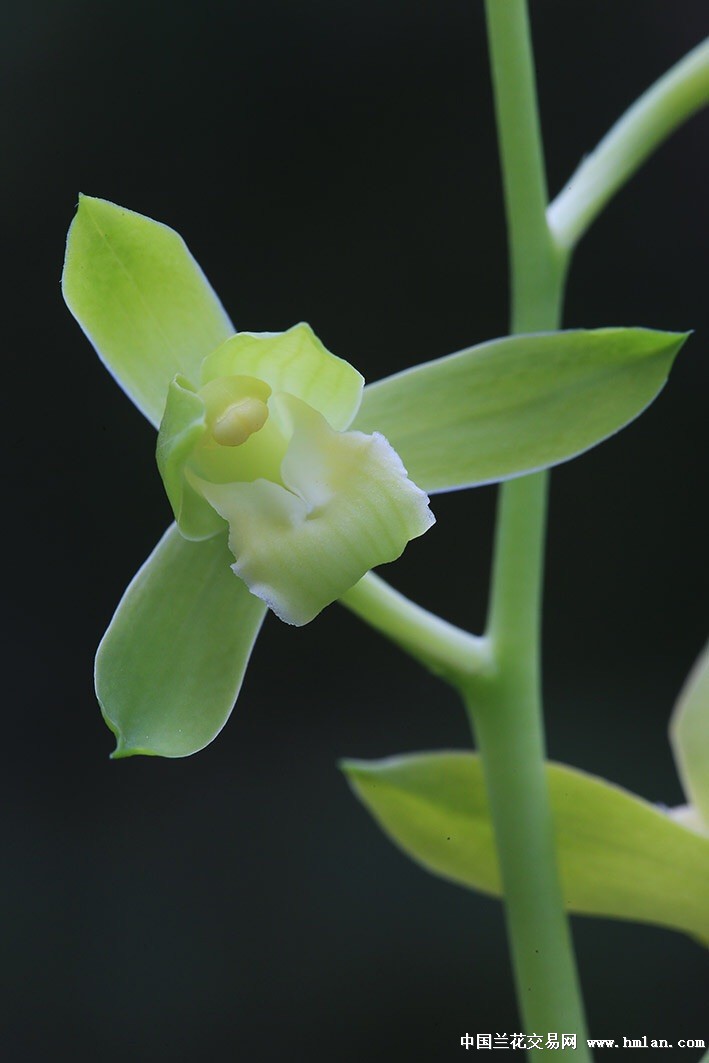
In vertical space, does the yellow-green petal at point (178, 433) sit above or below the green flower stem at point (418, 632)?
above

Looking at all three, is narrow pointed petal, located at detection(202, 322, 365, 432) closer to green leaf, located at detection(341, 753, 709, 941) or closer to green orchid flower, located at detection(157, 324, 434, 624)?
green orchid flower, located at detection(157, 324, 434, 624)

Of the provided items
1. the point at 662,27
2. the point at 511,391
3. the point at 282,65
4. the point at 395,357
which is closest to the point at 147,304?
the point at 511,391

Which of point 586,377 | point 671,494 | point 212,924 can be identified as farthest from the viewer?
point 671,494

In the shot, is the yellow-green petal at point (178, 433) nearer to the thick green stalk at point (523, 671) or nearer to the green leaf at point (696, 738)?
the thick green stalk at point (523, 671)

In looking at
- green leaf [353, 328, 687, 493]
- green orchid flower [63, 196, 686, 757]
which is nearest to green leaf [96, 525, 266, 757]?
green orchid flower [63, 196, 686, 757]

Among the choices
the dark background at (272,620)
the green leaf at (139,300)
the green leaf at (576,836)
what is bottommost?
the green leaf at (576,836)

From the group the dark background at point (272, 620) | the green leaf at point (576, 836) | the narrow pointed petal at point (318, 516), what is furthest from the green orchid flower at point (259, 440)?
the dark background at point (272, 620)

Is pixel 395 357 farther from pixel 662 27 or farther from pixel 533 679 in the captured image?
pixel 533 679

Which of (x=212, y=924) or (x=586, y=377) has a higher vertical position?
(x=212, y=924)
